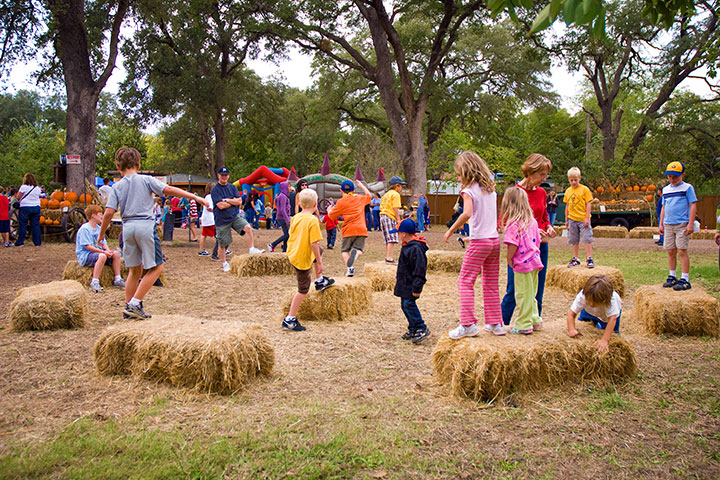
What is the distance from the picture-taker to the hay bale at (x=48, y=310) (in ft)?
18.5

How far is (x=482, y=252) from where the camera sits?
4543 millimetres

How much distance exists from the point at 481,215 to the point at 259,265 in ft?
20.9

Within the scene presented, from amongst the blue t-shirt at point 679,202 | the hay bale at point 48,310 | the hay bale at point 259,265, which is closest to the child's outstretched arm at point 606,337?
the blue t-shirt at point 679,202

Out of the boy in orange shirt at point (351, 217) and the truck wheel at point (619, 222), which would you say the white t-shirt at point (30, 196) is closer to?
the boy in orange shirt at point (351, 217)

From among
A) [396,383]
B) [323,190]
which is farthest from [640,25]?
[396,383]

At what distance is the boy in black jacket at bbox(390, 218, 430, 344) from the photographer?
17.4 ft

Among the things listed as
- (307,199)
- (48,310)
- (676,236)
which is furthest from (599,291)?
(48,310)

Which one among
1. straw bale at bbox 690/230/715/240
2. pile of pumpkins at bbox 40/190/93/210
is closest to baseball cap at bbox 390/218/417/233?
pile of pumpkins at bbox 40/190/93/210

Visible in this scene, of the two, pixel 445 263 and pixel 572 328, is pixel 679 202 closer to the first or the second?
pixel 572 328

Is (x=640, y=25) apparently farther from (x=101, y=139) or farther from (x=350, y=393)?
(x=101, y=139)

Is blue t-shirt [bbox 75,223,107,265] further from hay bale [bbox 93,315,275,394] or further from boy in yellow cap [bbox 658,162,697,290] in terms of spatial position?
boy in yellow cap [bbox 658,162,697,290]

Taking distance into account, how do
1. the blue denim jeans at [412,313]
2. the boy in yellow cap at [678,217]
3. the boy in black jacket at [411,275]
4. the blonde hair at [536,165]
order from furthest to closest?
1. the boy in yellow cap at [678,217]
2. the blue denim jeans at [412,313]
3. the boy in black jacket at [411,275]
4. the blonde hair at [536,165]

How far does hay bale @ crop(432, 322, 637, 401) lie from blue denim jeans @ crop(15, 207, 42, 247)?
14.1m

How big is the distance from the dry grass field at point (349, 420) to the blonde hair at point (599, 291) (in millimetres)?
596
